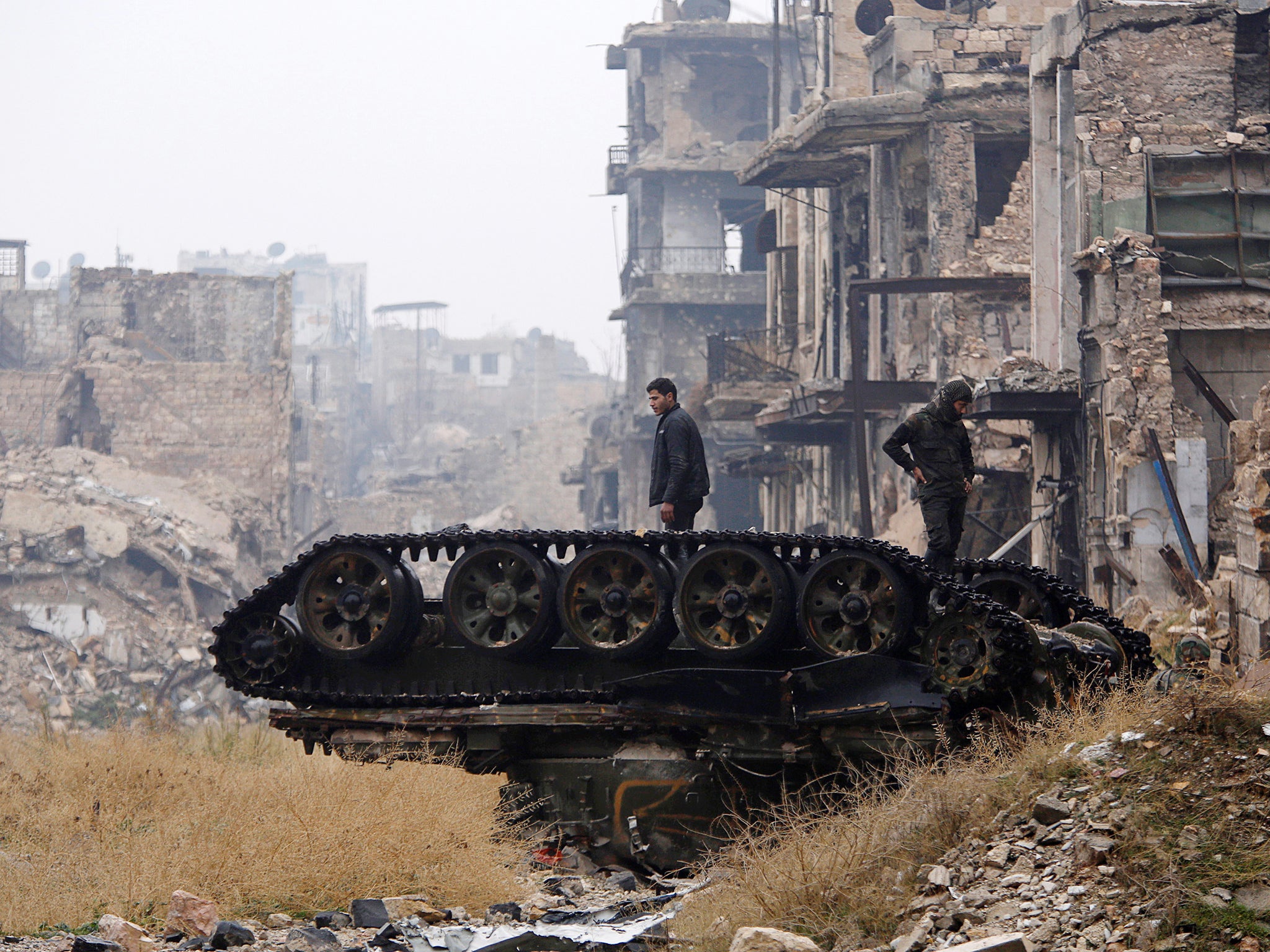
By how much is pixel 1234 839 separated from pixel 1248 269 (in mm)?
11166

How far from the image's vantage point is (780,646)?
8.80 meters

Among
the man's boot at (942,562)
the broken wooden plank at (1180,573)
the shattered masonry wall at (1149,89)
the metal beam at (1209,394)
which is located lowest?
the broken wooden plank at (1180,573)

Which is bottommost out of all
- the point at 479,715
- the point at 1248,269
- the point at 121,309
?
the point at 479,715

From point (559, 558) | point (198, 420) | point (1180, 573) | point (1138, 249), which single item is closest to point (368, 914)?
point (559, 558)

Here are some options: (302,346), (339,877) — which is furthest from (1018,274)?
(302,346)

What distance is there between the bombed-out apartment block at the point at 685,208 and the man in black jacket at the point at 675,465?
3227 centimetres

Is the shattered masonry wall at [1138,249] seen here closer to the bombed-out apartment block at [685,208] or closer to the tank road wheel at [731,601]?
the tank road wheel at [731,601]

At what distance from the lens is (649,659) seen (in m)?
9.06

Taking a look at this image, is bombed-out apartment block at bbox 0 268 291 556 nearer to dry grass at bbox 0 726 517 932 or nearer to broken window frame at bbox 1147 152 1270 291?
broken window frame at bbox 1147 152 1270 291

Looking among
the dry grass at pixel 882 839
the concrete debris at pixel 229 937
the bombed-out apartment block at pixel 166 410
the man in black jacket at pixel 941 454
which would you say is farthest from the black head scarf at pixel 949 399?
the bombed-out apartment block at pixel 166 410

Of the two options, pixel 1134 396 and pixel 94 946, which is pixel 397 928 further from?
pixel 1134 396

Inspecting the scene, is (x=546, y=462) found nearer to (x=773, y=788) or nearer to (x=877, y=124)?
(x=877, y=124)

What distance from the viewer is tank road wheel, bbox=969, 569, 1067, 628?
9.37 meters

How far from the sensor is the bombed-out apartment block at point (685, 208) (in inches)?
1700
